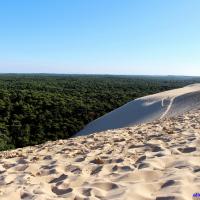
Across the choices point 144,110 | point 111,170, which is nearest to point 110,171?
point 111,170

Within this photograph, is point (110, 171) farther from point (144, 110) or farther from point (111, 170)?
point (144, 110)

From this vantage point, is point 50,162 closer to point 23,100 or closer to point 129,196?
point 129,196

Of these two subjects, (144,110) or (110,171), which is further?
(144,110)

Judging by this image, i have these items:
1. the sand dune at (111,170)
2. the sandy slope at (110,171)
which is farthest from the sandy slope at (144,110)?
the sandy slope at (110,171)

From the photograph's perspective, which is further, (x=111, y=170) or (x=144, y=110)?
(x=144, y=110)

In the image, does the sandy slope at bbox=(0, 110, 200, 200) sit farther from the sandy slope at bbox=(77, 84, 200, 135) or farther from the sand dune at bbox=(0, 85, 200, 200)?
the sandy slope at bbox=(77, 84, 200, 135)

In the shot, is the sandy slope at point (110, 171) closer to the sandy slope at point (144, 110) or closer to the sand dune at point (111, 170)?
the sand dune at point (111, 170)

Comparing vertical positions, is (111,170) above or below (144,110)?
above

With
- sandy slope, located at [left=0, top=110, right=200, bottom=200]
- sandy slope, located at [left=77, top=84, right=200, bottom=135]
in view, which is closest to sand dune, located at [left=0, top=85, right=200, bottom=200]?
sandy slope, located at [left=0, top=110, right=200, bottom=200]

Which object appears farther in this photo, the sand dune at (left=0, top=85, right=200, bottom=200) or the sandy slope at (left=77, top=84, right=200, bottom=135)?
the sandy slope at (left=77, top=84, right=200, bottom=135)

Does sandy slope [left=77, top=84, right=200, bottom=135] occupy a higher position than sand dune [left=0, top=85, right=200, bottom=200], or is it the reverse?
sand dune [left=0, top=85, right=200, bottom=200]
